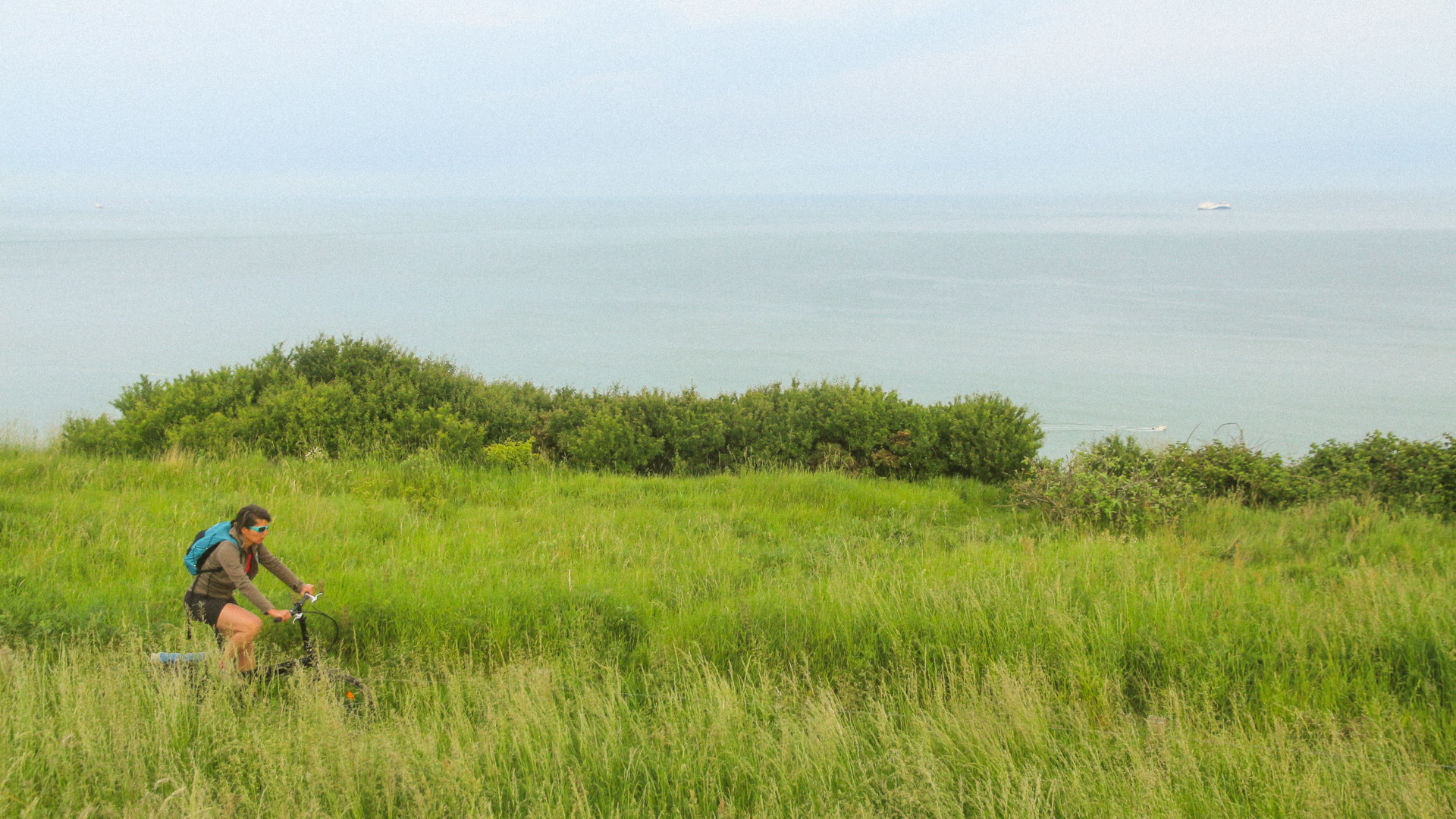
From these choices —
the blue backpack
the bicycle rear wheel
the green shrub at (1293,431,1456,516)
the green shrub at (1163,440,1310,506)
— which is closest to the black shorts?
the blue backpack

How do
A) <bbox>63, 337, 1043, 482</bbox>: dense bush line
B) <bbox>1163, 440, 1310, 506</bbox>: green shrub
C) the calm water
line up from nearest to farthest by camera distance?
<bbox>1163, 440, 1310, 506</bbox>: green shrub
<bbox>63, 337, 1043, 482</bbox>: dense bush line
the calm water

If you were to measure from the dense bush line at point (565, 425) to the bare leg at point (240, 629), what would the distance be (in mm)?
6263

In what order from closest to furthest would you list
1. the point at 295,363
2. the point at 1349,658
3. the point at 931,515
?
the point at 1349,658 < the point at 931,515 < the point at 295,363

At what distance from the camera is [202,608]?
529cm

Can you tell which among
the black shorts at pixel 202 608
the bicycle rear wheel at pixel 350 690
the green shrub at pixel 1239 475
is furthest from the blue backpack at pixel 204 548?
the green shrub at pixel 1239 475

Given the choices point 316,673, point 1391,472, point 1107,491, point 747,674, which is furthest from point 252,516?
point 1391,472

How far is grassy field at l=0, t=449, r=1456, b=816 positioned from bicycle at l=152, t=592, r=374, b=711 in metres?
0.12

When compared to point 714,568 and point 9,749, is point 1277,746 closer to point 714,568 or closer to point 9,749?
point 714,568

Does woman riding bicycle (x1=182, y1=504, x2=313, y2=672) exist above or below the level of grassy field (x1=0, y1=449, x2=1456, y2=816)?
above

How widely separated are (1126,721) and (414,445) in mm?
10072

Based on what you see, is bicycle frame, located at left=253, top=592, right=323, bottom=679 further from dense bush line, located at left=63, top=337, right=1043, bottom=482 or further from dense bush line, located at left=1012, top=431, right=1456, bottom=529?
dense bush line, located at left=1012, top=431, right=1456, bottom=529

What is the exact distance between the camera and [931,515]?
9.95 m

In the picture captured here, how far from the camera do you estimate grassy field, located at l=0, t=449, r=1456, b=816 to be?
412 cm

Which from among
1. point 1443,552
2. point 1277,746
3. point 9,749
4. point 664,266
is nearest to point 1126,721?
point 1277,746
